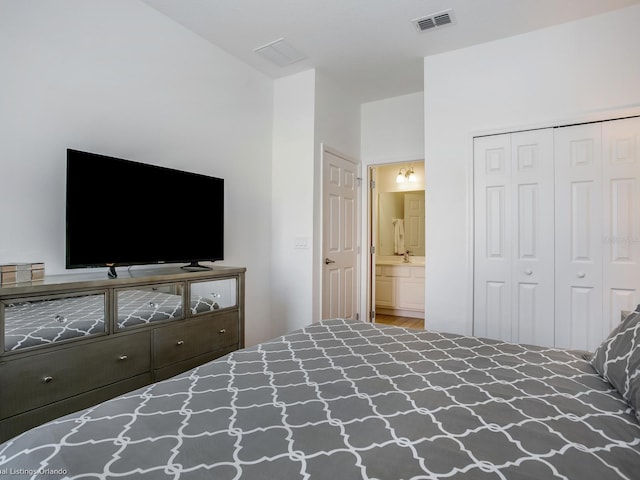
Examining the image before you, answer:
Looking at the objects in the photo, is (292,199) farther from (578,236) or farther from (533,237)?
(578,236)

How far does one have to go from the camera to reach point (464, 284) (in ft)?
10.6

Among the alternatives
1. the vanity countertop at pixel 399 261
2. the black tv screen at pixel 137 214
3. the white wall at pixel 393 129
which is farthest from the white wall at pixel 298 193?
the vanity countertop at pixel 399 261

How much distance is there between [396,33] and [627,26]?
170cm

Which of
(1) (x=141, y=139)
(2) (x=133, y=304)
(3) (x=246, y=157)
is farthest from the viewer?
(3) (x=246, y=157)

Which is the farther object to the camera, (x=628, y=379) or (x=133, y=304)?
(x=133, y=304)

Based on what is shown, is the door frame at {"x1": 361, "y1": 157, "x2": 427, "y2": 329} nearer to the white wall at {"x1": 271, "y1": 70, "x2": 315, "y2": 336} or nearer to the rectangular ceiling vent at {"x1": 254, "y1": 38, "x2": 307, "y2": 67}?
the white wall at {"x1": 271, "y1": 70, "x2": 315, "y2": 336}

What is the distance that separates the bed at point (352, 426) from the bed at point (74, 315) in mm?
843

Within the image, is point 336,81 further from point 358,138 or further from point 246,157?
point 246,157

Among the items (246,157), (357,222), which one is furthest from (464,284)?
(246,157)

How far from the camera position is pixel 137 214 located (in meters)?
2.31

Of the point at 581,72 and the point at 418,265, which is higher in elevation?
the point at 581,72

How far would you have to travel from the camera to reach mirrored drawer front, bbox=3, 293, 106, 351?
1.54 metres

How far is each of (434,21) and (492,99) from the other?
2.76 ft

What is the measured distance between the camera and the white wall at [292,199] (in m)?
3.71
